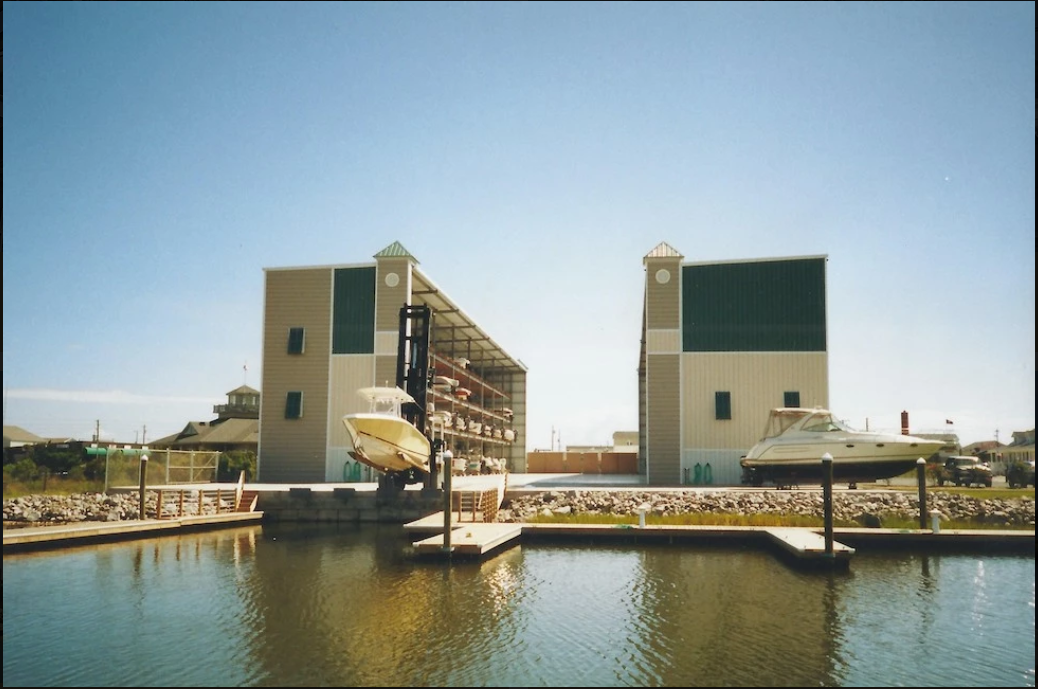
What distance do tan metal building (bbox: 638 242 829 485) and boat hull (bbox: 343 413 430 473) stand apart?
11.8m

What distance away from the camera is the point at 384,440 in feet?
83.7

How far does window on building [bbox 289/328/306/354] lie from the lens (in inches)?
1379

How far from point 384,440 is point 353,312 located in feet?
36.8

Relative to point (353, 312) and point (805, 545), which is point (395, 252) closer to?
point (353, 312)

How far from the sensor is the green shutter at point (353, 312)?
114 ft

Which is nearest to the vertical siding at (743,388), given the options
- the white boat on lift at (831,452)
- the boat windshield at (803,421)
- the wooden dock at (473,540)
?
the boat windshield at (803,421)

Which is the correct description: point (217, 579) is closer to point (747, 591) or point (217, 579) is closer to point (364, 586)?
point (364, 586)

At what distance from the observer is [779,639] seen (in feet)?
38.1

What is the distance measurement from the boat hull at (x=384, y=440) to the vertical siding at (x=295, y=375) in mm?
8667

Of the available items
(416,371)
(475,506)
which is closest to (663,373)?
(416,371)

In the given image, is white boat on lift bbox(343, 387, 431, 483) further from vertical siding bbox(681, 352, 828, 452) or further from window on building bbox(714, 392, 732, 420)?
window on building bbox(714, 392, 732, 420)

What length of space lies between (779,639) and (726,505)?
1375cm

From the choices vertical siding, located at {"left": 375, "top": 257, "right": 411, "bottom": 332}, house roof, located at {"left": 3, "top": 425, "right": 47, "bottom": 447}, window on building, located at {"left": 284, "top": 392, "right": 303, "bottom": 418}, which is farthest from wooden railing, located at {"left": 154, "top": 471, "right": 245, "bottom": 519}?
house roof, located at {"left": 3, "top": 425, "right": 47, "bottom": 447}

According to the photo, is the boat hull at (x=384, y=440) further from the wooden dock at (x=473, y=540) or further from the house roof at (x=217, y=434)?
the house roof at (x=217, y=434)
